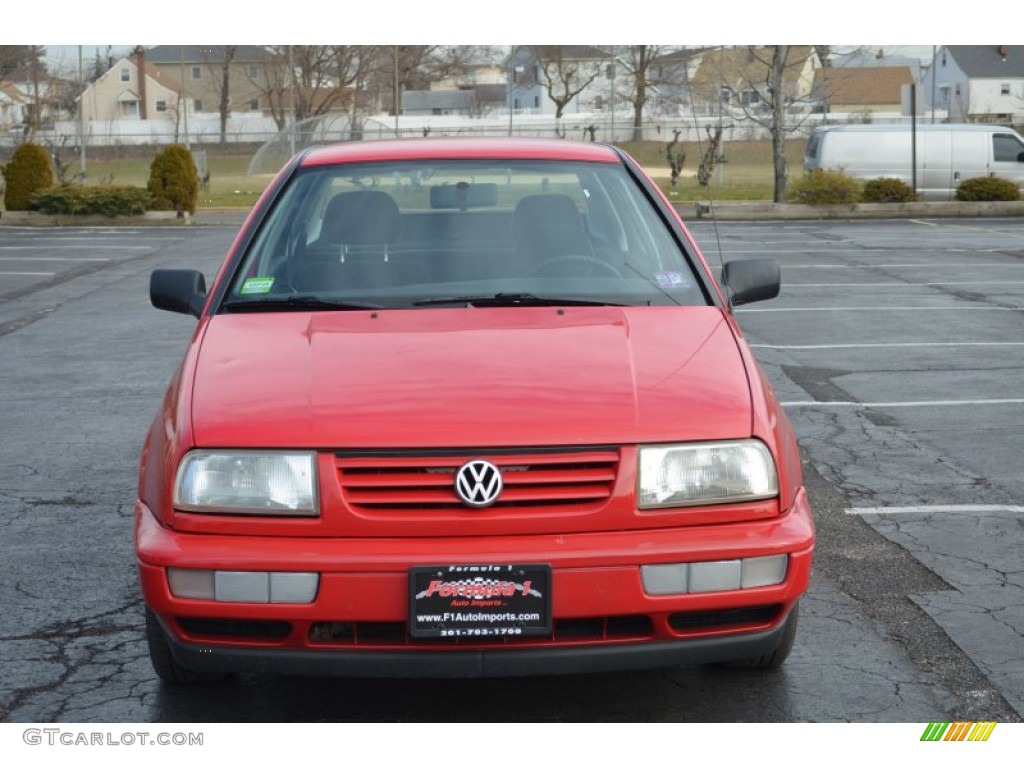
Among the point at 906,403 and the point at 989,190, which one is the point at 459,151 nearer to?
the point at 906,403

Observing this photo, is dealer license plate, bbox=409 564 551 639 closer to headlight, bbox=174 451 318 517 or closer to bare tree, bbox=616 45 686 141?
headlight, bbox=174 451 318 517

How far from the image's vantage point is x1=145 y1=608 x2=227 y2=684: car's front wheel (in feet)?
12.8

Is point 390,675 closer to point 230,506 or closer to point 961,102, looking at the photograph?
point 230,506

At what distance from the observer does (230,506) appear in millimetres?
3553

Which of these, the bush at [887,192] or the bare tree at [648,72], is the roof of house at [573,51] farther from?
the bush at [887,192]

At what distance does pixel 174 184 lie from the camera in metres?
31.6

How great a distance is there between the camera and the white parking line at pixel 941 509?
6.25 metres

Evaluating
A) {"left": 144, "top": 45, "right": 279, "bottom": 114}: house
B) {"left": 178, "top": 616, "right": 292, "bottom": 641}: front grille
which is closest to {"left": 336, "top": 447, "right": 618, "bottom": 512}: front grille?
{"left": 178, "top": 616, "right": 292, "bottom": 641}: front grille

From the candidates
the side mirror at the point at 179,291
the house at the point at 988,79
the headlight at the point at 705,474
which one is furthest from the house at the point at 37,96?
the house at the point at 988,79

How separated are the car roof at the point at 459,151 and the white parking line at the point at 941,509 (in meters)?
2.06

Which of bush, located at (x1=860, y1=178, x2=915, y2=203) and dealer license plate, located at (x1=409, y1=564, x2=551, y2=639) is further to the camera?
bush, located at (x1=860, y1=178, x2=915, y2=203)

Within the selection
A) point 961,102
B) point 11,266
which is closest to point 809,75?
point 961,102

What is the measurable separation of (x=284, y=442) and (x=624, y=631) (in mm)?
949

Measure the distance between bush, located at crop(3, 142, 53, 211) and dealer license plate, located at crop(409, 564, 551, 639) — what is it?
30.6 meters
